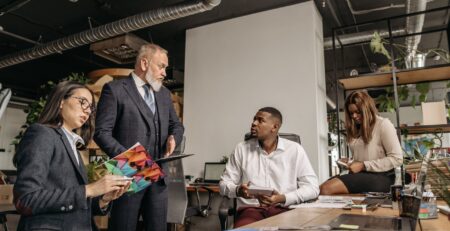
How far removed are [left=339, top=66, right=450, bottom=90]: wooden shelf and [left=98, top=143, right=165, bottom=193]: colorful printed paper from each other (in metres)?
2.66

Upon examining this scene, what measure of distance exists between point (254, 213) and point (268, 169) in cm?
32

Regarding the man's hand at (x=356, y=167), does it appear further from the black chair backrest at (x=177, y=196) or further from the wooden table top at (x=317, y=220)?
the black chair backrest at (x=177, y=196)

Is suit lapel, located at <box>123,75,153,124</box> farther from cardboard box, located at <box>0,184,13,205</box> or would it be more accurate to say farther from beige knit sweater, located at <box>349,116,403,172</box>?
cardboard box, located at <box>0,184,13,205</box>

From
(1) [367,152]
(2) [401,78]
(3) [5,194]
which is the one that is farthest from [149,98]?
(2) [401,78]

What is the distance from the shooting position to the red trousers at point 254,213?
5.84 feet

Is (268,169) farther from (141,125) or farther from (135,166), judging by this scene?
(135,166)

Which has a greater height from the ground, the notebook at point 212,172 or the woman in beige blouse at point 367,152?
the woman in beige blouse at point 367,152

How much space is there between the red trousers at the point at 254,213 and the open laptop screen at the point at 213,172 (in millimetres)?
2242

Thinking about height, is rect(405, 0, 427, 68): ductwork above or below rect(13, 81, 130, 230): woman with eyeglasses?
above

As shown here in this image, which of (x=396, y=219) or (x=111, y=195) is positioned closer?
(x=396, y=219)

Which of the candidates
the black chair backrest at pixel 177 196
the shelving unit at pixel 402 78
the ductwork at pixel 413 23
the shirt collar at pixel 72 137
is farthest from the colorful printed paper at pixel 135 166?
the ductwork at pixel 413 23

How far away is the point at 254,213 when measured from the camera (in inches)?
71.8

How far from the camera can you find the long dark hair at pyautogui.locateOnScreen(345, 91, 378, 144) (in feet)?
7.77

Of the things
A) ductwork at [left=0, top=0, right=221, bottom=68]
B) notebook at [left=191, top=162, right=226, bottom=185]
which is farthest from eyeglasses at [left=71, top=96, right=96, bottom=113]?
notebook at [left=191, top=162, right=226, bottom=185]
